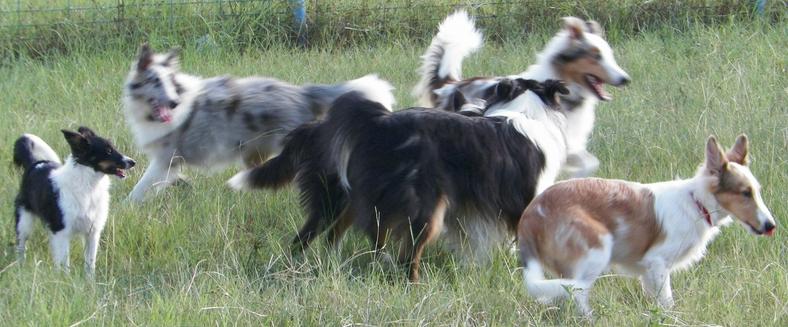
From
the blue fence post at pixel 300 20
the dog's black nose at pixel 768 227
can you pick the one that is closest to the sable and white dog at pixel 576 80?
the dog's black nose at pixel 768 227

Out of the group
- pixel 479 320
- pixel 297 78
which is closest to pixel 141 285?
pixel 479 320

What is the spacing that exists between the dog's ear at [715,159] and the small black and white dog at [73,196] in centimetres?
287

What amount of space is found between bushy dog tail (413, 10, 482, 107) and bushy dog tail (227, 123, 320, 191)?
179 centimetres

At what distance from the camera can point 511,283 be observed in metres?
4.70

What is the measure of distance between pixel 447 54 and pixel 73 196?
2.89 meters

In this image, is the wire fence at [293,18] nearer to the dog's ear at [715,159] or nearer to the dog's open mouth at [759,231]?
the dog's ear at [715,159]

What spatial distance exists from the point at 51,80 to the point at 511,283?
5.44 metres

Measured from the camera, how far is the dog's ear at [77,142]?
16.9 ft

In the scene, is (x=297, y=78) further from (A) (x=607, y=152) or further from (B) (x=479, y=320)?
(B) (x=479, y=320)

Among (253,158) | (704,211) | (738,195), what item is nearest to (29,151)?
(253,158)

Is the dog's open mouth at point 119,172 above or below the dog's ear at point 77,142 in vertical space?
below

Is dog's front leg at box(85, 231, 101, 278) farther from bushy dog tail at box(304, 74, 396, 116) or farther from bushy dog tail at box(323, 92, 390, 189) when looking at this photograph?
bushy dog tail at box(304, 74, 396, 116)

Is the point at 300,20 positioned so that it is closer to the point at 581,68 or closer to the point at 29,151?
the point at 581,68

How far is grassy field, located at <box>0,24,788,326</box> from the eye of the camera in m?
4.23
